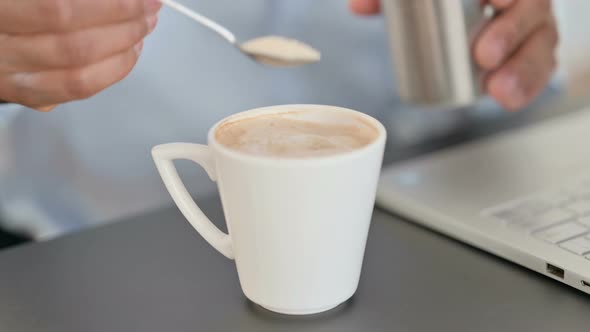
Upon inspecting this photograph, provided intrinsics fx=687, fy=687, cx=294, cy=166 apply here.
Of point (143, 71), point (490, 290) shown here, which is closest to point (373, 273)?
point (490, 290)

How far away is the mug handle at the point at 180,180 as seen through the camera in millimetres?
361

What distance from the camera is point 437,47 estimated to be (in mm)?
Answer: 547

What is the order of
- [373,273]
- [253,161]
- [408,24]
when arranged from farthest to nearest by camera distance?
[408,24] → [373,273] → [253,161]

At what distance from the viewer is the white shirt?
63 cm

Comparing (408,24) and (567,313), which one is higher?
(408,24)

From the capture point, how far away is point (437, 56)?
0.55 metres

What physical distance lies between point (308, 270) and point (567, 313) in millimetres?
144

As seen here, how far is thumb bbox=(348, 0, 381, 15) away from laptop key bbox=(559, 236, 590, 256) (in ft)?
1.08

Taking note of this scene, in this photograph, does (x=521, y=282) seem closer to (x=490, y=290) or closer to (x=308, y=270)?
(x=490, y=290)

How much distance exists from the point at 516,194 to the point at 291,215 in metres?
0.23

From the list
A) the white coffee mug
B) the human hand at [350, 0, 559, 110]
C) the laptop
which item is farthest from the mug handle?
the human hand at [350, 0, 559, 110]

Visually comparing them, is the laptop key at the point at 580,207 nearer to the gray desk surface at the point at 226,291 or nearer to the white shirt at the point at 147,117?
the gray desk surface at the point at 226,291

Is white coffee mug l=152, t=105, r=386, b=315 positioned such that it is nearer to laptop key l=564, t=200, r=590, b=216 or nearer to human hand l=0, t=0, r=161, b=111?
human hand l=0, t=0, r=161, b=111

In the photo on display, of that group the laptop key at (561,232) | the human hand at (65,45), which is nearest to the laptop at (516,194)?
the laptop key at (561,232)
